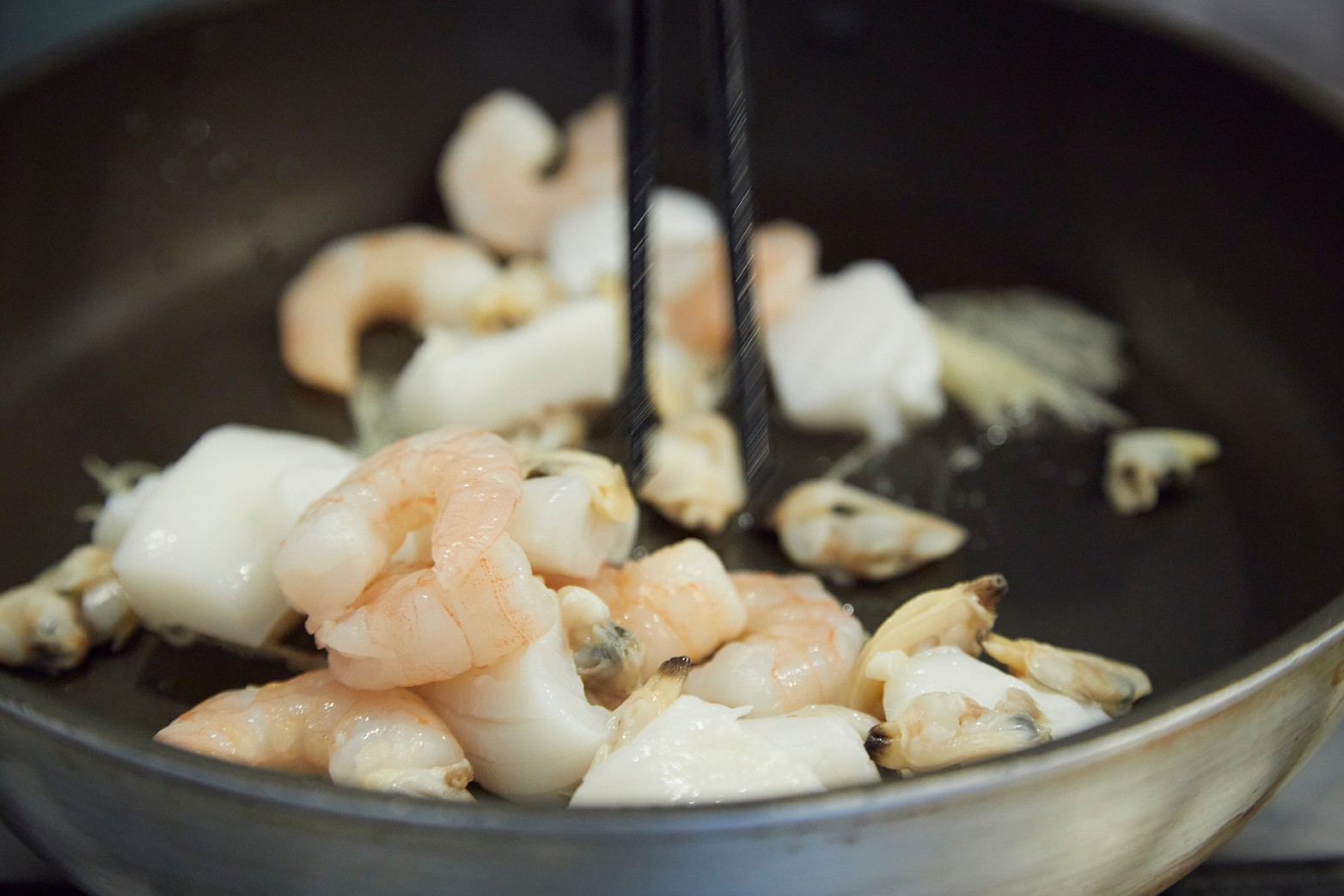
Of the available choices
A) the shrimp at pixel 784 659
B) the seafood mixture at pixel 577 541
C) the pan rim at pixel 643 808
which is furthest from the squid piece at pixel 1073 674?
the pan rim at pixel 643 808

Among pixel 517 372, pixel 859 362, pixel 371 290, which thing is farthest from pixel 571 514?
pixel 371 290

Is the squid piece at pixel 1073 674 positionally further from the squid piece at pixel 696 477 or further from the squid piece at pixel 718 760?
the squid piece at pixel 696 477

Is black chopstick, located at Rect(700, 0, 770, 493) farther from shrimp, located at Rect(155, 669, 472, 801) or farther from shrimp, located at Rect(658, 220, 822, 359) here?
shrimp, located at Rect(155, 669, 472, 801)

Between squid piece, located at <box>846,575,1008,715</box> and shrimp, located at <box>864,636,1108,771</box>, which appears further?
squid piece, located at <box>846,575,1008,715</box>

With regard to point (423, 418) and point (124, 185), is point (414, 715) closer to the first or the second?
point (423, 418)

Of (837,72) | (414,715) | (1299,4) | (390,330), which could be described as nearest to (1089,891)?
(414,715)

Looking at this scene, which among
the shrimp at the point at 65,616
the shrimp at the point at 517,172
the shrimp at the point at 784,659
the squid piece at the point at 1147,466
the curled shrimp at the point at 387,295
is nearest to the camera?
the shrimp at the point at 784,659

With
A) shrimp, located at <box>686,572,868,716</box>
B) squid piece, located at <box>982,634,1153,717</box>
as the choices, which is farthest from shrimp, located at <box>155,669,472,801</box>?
squid piece, located at <box>982,634,1153,717</box>
